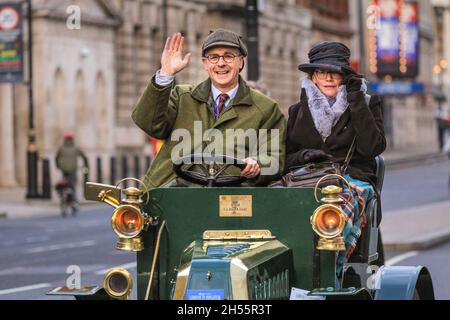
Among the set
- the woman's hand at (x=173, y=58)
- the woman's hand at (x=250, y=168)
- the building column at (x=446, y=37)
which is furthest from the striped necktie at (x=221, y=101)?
the building column at (x=446, y=37)

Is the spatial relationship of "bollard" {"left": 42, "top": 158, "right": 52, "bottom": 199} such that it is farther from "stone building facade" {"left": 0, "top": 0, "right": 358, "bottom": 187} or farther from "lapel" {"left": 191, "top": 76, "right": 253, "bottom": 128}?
"lapel" {"left": 191, "top": 76, "right": 253, "bottom": 128}

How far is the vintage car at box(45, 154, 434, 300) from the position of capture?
7602 millimetres

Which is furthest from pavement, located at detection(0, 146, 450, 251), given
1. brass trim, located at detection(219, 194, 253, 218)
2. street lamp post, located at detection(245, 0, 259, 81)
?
brass trim, located at detection(219, 194, 253, 218)

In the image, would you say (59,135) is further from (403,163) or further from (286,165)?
(286,165)

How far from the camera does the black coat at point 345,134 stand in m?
8.71

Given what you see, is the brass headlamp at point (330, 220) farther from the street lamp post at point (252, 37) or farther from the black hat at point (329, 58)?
the street lamp post at point (252, 37)

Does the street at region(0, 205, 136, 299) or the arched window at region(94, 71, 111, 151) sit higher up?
the arched window at region(94, 71, 111, 151)

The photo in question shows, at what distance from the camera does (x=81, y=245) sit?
861 inches

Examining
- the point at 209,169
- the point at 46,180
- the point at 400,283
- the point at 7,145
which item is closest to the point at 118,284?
the point at 209,169

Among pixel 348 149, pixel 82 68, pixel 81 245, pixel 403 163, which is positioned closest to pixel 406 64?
pixel 403 163

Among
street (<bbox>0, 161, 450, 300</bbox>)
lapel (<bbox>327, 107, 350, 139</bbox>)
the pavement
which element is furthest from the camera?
the pavement

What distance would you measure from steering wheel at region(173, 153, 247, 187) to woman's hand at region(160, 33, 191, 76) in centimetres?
51

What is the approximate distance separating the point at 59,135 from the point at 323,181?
36389mm
